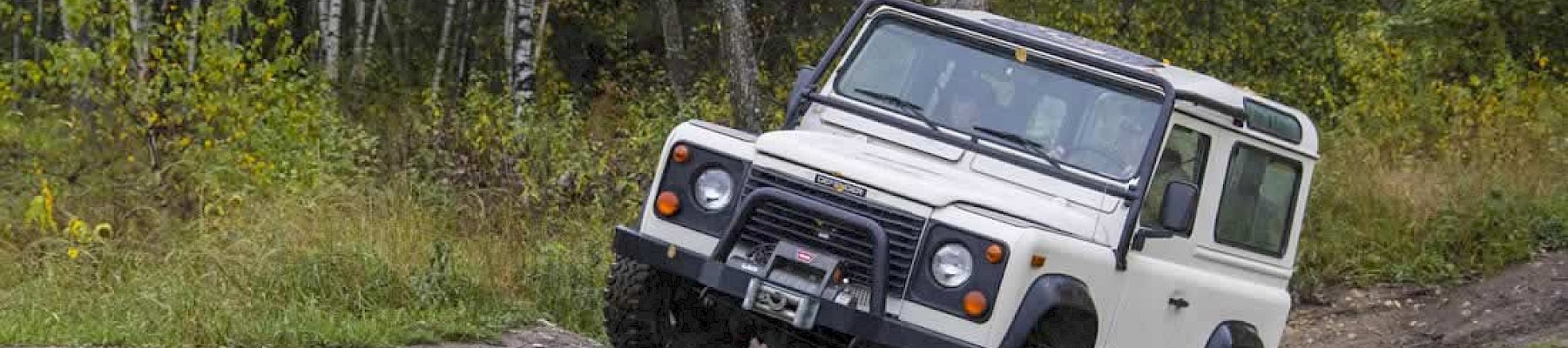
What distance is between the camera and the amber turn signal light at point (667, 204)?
7.23 metres

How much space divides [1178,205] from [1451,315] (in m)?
7.30

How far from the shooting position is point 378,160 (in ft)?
41.6

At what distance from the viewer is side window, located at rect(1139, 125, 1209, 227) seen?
749 cm

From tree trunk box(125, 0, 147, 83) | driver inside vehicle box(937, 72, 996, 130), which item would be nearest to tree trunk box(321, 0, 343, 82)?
tree trunk box(125, 0, 147, 83)

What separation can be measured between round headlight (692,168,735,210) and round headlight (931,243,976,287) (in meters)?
0.83

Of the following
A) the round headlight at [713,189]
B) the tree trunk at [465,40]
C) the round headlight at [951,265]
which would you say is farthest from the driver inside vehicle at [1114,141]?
the tree trunk at [465,40]

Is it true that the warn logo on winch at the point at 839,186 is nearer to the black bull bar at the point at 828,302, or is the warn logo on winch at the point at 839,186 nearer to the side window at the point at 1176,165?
the black bull bar at the point at 828,302

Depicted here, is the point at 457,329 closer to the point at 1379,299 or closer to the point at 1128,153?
the point at 1128,153

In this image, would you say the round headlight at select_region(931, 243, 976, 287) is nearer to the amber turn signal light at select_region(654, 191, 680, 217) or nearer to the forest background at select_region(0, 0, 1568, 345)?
the amber turn signal light at select_region(654, 191, 680, 217)

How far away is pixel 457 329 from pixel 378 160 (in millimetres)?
3975

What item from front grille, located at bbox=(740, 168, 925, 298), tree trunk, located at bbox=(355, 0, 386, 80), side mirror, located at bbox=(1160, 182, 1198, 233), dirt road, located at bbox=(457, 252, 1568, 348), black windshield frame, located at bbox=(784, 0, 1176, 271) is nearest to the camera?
front grille, located at bbox=(740, 168, 925, 298)

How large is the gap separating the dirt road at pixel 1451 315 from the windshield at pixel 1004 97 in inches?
218

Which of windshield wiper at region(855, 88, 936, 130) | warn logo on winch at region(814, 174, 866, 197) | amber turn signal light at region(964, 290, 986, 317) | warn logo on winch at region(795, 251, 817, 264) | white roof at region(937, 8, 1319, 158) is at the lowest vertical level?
amber turn signal light at region(964, 290, 986, 317)

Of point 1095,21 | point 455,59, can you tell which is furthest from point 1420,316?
point 455,59
